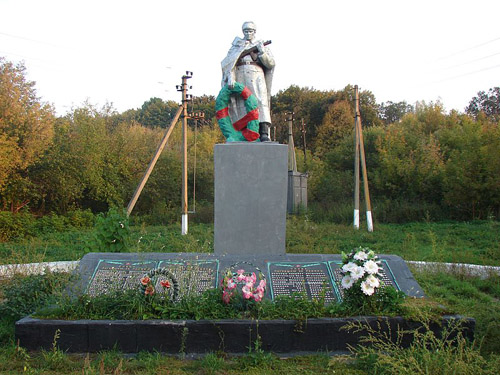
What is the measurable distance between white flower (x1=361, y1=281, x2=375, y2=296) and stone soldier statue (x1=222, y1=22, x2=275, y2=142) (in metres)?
3.20

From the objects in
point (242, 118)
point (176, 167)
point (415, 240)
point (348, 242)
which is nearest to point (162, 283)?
point (242, 118)

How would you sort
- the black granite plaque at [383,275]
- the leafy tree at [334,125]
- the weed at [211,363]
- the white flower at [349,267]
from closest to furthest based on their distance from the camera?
the weed at [211,363] → the white flower at [349,267] → the black granite plaque at [383,275] → the leafy tree at [334,125]

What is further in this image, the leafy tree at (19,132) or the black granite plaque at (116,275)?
the leafy tree at (19,132)

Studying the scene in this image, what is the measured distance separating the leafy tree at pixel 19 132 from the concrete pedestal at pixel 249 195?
11503 mm

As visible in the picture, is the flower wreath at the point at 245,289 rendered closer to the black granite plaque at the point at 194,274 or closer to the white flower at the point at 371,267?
the black granite plaque at the point at 194,274

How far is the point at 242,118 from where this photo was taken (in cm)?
717

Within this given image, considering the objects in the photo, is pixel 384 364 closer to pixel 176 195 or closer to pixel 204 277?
pixel 204 277

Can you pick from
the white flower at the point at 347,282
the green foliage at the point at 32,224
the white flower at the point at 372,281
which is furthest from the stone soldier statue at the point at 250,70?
the green foliage at the point at 32,224

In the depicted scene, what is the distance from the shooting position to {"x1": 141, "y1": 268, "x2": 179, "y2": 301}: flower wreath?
463cm

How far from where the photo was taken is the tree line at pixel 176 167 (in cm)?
1661

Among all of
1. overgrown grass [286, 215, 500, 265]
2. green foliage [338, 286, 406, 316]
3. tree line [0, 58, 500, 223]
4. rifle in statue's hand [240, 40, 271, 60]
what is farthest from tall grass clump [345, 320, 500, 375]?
tree line [0, 58, 500, 223]

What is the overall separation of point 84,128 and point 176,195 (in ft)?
15.8

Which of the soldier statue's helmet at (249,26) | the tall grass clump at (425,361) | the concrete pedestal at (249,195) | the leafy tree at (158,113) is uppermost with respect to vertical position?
the leafy tree at (158,113)

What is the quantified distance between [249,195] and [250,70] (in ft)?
6.19
